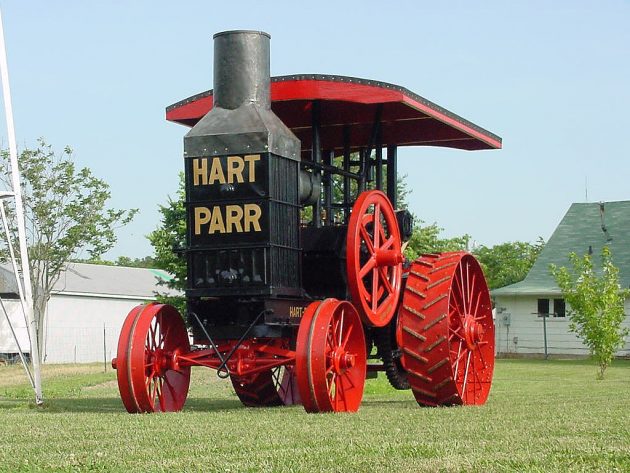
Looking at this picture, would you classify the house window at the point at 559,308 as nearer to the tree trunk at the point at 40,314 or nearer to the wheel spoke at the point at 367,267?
the tree trunk at the point at 40,314

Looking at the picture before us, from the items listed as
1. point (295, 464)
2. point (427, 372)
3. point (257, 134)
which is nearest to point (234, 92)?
point (257, 134)

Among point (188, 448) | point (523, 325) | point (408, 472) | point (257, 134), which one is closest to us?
point (408, 472)

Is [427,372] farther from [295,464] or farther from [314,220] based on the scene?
[295,464]

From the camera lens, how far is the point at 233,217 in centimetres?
1234

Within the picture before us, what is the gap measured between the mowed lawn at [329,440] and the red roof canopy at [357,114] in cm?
335

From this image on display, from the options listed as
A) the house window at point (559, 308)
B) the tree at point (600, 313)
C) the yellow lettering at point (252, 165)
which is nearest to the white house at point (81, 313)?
the house window at point (559, 308)

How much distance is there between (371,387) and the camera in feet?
72.2

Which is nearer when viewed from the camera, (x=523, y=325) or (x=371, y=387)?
(x=371, y=387)

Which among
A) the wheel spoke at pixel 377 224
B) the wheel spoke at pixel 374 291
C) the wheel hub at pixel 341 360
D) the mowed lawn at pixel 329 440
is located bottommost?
the mowed lawn at pixel 329 440

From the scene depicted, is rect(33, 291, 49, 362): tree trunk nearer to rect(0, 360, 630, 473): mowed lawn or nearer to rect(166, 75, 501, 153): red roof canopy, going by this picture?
rect(166, 75, 501, 153): red roof canopy

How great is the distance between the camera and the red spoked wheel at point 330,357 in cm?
1135

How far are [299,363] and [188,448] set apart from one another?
321 centimetres

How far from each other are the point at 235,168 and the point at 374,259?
5.77 ft

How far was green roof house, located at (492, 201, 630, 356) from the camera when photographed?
45219 mm
